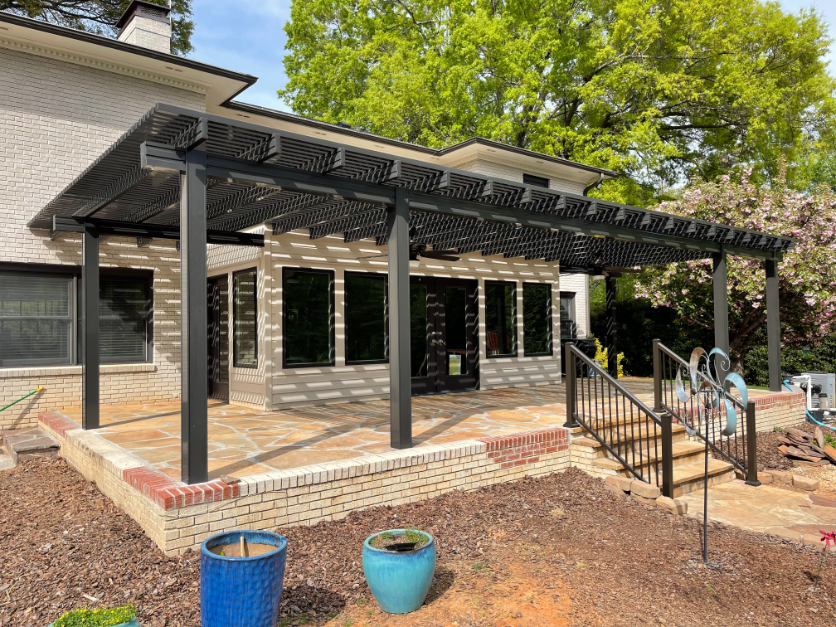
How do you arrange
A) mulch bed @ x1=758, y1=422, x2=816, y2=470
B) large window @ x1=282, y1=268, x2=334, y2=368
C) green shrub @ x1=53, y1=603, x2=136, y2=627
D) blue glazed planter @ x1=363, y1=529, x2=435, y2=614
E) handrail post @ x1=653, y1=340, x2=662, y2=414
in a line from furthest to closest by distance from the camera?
1. large window @ x1=282, y1=268, x2=334, y2=368
2. mulch bed @ x1=758, y1=422, x2=816, y2=470
3. handrail post @ x1=653, y1=340, x2=662, y2=414
4. blue glazed planter @ x1=363, y1=529, x2=435, y2=614
5. green shrub @ x1=53, y1=603, x2=136, y2=627

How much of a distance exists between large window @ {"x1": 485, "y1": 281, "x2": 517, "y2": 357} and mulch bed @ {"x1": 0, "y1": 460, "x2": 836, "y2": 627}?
648 cm

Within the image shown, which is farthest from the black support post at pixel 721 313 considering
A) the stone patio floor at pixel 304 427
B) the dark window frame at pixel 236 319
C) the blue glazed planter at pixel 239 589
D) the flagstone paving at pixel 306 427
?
the blue glazed planter at pixel 239 589

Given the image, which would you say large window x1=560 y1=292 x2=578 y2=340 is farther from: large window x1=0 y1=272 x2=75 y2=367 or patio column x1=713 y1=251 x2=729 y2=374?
large window x1=0 y1=272 x2=75 y2=367

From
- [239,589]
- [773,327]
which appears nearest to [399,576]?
[239,589]

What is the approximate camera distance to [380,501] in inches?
216

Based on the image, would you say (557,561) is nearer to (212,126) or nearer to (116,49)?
(212,126)

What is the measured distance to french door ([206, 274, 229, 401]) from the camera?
1037 cm

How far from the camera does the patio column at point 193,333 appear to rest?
4.71 meters

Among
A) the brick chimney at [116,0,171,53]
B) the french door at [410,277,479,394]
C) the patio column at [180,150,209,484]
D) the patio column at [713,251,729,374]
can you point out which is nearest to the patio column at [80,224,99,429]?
the patio column at [180,150,209,484]

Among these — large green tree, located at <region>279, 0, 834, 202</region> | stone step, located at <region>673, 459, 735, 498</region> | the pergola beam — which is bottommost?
stone step, located at <region>673, 459, 735, 498</region>

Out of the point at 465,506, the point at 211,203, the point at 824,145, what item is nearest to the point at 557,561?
the point at 465,506

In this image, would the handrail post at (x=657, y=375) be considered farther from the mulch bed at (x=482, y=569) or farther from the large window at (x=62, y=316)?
the large window at (x=62, y=316)

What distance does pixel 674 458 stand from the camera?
723cm

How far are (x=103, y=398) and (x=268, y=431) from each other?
379 centimetres
